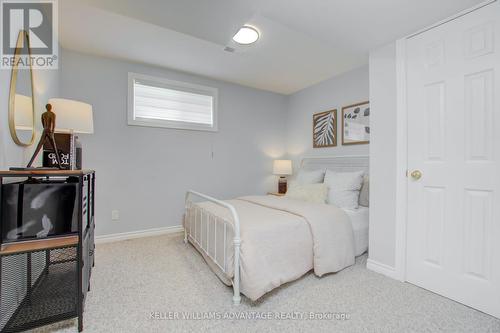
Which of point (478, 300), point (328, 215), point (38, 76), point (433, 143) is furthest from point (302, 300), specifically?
point (38, 76)

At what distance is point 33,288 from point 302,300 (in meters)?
1.89

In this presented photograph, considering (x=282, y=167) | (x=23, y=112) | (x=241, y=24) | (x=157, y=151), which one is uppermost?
(x=241, y=24)

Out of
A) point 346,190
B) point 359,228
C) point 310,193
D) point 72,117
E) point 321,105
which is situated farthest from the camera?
point 321,105

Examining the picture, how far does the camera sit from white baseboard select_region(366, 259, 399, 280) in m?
2.05

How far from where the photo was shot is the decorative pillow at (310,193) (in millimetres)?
2752

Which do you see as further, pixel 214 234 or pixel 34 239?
pixel 214 234

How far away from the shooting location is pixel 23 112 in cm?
150

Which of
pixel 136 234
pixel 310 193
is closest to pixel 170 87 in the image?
pixel 136 234

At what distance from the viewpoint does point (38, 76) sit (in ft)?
6.10

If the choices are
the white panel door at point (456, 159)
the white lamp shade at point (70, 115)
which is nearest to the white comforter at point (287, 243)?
the white panel door at point (456, 159)

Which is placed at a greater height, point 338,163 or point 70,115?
point 70,115

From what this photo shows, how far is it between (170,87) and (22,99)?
2.02 meters

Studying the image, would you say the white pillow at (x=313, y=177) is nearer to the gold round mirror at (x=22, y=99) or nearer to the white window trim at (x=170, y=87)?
the white window trim at (x=170, y=87)

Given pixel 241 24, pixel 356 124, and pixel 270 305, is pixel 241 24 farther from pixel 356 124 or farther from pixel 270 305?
pixel 270 305
